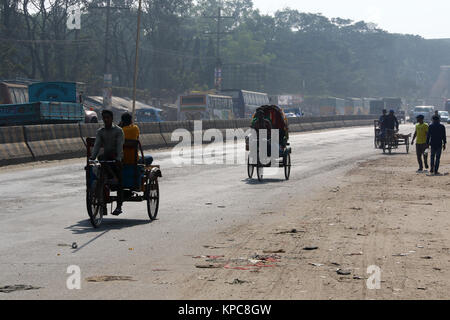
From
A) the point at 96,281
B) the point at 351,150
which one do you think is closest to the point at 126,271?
the point at 96,281

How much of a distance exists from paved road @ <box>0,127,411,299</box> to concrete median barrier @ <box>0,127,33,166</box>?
1002 mm

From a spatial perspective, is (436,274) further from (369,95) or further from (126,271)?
(369,95)

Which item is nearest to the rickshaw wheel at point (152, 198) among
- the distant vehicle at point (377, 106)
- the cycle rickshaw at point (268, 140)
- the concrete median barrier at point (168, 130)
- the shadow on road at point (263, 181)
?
the shadow on road at point (263, 181)

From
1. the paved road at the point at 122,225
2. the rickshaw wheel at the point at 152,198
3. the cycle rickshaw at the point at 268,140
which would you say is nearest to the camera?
the paved road at the point at 122,225

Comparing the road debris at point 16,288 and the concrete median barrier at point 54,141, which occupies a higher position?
the concrete median barrier at point 54,141

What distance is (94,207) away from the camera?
11.6 meters

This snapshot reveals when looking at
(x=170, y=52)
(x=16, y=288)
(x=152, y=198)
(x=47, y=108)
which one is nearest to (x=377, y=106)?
(x=170, y=52)

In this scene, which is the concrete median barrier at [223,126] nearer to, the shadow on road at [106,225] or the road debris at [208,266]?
the shadow on road at [106,225]

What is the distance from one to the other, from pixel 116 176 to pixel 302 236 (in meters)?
3.09

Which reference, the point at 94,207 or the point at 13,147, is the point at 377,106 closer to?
the point at 13,147

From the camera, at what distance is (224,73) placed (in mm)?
130875

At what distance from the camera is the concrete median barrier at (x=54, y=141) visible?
25234mm

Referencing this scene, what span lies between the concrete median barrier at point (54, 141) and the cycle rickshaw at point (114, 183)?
43.1 ft
